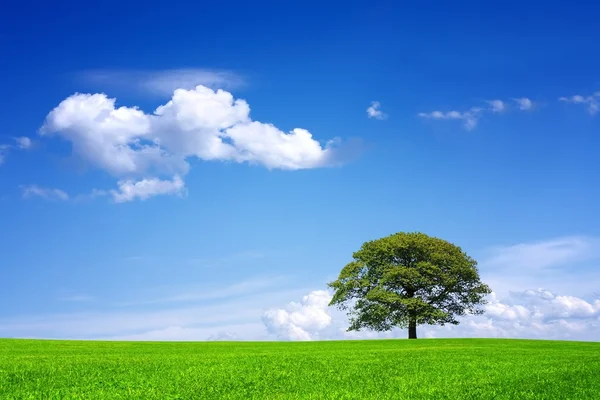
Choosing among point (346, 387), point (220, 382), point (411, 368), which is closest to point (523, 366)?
point (411, 368)

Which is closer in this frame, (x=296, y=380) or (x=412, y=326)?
(x=296, y=380)

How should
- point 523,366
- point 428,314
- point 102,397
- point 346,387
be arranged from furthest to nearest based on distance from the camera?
point 428,314
point 523,366
point 346,387
point 102,397

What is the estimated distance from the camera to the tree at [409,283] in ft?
211

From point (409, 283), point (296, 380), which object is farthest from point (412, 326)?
point (296, 380)

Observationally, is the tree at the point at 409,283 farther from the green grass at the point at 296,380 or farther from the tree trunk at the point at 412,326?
the green grass at the point at 296,380

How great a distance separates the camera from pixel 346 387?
1750 cm

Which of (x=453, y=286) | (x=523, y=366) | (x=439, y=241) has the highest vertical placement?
(x=439, y=241)

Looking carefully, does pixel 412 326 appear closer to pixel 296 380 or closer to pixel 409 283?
pixel 409 283

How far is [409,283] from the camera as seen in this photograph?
6456 centimetres

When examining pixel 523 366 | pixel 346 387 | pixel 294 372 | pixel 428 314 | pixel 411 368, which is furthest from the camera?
pixel 428 314

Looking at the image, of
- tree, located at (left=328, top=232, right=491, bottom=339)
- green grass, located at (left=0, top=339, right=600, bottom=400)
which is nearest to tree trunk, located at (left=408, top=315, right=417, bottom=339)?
tree, located at (left=328, top=232, right=491, bottom=339)

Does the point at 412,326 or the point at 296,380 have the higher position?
the point at 412,326

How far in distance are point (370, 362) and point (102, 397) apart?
45.1 ft

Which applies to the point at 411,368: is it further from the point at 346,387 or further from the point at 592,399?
the point at 592,399
